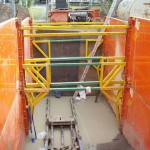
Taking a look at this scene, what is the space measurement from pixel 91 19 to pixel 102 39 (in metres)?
4.21

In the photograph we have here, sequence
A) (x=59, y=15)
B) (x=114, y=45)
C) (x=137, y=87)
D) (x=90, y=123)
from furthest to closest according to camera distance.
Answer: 1. (x=59, y=15)
2. (x=114, y=45)
3. (x=90, y=123)
4. (x=137, y=87)

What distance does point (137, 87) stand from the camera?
6.05 meters

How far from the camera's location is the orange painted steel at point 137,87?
5.41m

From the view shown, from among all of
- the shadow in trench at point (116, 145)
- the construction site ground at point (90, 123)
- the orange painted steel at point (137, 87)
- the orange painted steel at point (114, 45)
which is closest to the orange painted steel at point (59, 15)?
the orange painted steel at point (114, 45)

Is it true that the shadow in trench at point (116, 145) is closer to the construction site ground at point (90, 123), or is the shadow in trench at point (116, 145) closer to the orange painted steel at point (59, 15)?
the construction site ground at point (90, 123)

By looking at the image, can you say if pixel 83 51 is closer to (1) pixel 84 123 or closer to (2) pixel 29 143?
(1) pixel 84 123

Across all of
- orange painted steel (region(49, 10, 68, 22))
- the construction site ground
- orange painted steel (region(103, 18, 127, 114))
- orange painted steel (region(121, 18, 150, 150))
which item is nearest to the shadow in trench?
the construction site ground

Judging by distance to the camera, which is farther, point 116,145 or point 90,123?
point 90,123

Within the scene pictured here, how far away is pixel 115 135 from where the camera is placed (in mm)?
7383

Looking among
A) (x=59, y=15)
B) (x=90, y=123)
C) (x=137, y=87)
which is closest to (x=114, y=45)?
(x=90, y=123)

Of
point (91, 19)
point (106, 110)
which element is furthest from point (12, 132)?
point (91, 19)

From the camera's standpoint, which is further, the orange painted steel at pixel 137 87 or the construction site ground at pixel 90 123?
the construction site ground at pixel 90 123

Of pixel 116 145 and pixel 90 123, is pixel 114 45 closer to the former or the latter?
pixel 90 123

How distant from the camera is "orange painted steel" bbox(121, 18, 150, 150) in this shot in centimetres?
541
